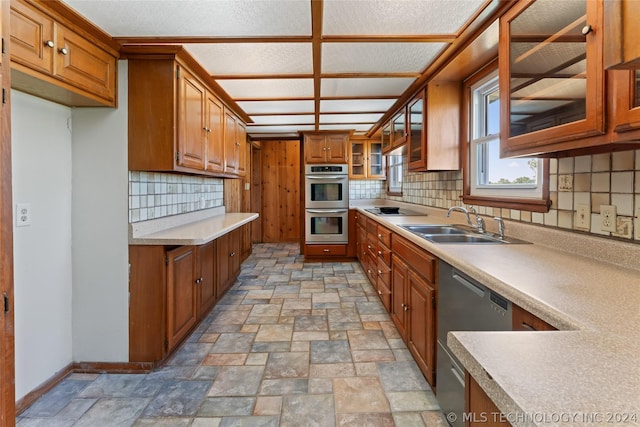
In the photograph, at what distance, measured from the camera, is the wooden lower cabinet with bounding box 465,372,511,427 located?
703 mm

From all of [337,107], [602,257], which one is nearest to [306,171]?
[337,107]

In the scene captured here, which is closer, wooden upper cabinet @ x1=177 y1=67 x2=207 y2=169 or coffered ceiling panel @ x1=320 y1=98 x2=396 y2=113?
wooden upper cabinet @ x1=177 y1=67 x2=207 y2=169

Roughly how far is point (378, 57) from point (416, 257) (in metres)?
1.48

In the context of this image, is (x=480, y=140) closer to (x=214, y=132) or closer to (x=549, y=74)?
(x=549, y=74)

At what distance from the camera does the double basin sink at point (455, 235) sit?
200 centimetres

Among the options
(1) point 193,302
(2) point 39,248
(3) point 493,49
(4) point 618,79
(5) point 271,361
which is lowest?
(5) point 271,361

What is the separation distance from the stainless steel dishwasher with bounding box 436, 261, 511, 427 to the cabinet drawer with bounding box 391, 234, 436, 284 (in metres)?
0.08

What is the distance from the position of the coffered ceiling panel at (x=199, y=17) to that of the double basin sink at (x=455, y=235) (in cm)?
156

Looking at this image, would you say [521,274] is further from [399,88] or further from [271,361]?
[399,88]

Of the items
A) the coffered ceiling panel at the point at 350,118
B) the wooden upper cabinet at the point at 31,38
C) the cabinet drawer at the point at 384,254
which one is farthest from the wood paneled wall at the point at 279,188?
the wooden upper cabinet at the point at 31,38

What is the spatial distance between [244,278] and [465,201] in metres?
3.04

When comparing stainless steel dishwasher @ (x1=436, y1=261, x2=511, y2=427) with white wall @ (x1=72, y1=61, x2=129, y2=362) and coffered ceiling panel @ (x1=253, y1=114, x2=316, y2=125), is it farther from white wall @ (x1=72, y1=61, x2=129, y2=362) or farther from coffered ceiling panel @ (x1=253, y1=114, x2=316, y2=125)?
coffered ceiling panel @ (x1=253, y1=114, x2=316, y2=125)

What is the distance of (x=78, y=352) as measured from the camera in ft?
7.04

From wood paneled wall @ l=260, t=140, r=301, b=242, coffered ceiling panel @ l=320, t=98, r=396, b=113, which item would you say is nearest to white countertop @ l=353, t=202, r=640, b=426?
coffered ceiling panel @ l=320, t=98, r=396, b=113
